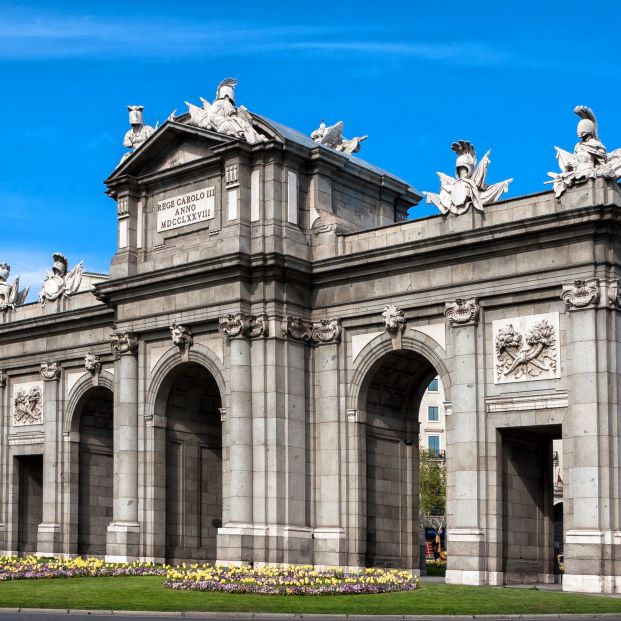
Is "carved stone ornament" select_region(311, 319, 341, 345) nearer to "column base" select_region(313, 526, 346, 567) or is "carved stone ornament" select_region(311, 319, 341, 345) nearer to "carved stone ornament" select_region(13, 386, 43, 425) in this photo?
"column base" select_region(313, 526, 346, 567)

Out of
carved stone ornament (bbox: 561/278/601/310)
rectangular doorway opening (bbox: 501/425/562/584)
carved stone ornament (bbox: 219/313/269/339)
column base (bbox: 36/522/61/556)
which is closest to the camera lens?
carved stone ornament (bbox: 561/278/601/310)

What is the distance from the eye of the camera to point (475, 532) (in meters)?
42.0

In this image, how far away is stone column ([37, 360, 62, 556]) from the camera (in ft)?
188

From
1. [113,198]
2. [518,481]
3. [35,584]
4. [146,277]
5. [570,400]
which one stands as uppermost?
[113,198]

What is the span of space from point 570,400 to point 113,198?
22.8 m

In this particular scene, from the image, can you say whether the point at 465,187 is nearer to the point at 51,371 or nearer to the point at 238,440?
the point at 238,440

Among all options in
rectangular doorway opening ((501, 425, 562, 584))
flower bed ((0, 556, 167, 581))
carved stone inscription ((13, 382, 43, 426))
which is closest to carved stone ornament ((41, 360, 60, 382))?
carved stone inscription ((13, 382, 43, 426))

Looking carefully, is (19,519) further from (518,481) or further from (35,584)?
(518,481)

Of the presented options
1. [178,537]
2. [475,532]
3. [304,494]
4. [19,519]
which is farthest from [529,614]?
[19,519]

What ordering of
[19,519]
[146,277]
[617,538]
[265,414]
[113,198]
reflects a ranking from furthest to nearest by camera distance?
[19,519]
[113,198]
[146,277]
[265,414]
[617,538]

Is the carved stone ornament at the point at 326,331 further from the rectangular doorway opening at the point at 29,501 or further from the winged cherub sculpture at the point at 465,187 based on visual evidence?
the rectangular doorway opening at the point at 29,501

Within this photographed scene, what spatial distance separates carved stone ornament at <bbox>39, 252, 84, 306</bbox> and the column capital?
22562 millimetres

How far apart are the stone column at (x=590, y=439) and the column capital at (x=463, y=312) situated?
358cm

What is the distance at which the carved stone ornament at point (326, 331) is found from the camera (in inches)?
1868
